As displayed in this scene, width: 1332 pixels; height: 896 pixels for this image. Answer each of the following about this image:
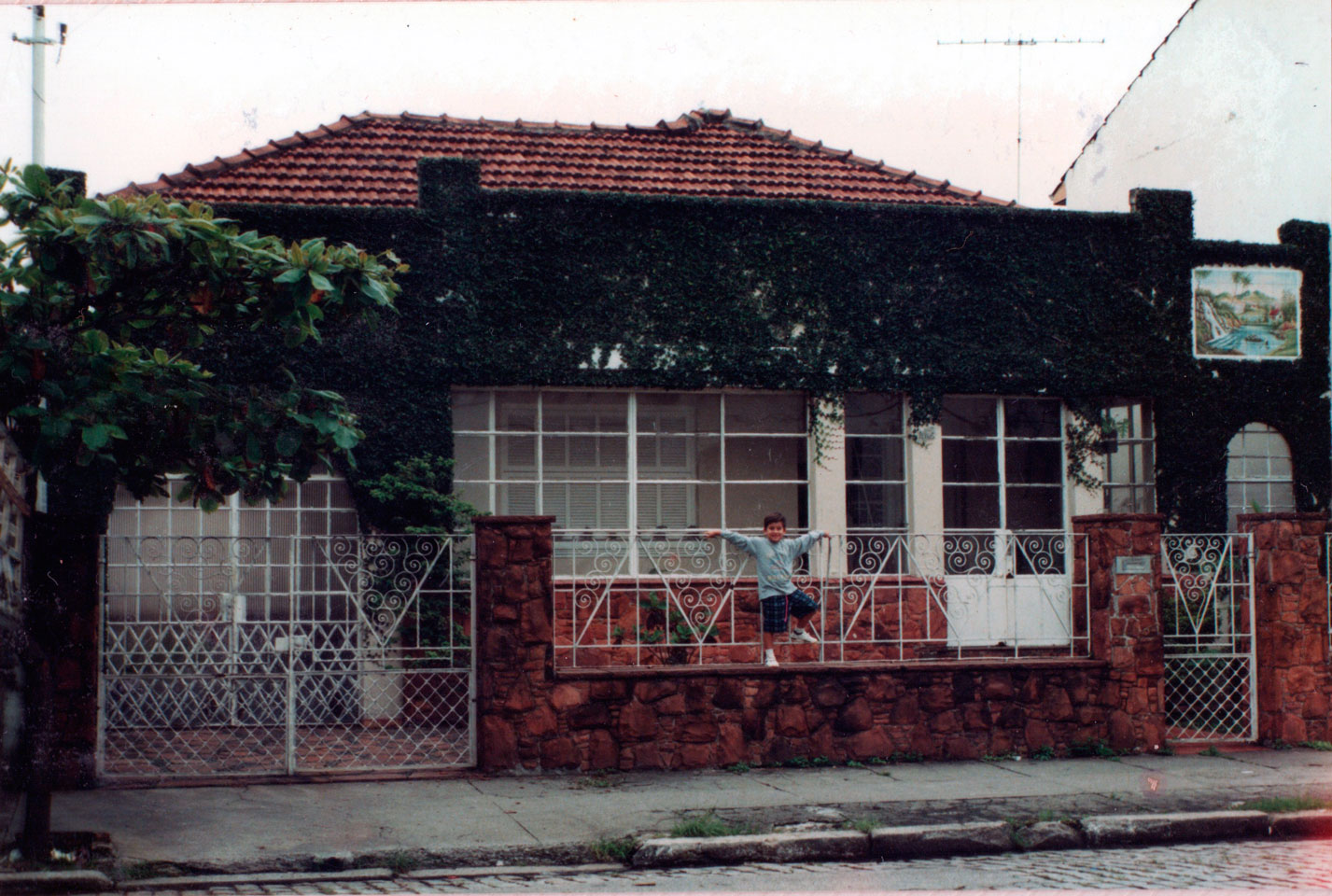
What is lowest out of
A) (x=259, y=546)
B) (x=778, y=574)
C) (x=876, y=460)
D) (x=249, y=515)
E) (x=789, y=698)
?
(x=789, y=698)

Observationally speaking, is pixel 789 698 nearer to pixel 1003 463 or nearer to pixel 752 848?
pixel 752 848

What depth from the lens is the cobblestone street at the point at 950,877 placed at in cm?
607

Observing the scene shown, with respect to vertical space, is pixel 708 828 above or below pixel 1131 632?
below

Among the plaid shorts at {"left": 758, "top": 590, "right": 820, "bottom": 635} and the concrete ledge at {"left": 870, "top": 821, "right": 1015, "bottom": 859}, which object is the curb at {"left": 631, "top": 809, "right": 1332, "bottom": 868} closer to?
the concrete ledge at {"left": 870, "top": 821, "right": 1015, "bottom": 859}

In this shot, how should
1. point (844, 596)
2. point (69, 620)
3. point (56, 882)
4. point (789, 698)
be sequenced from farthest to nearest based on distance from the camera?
1. point (844, 596)
2. point (789, 698)
3. point (69, 620)
4. point (56, 882)

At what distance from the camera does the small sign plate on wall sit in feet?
33.4

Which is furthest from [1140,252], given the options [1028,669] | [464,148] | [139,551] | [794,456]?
[139,551]

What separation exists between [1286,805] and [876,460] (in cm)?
585

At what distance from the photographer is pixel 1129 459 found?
1395cm

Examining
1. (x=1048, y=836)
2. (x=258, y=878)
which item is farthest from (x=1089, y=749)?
(x=258, y=878)

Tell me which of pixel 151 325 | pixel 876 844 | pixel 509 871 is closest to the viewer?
pixel 509 871

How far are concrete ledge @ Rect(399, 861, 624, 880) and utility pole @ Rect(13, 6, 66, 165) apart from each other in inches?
352

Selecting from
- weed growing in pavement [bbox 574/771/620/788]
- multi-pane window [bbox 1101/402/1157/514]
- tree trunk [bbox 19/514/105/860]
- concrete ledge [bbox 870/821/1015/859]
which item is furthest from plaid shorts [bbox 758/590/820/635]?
multi-pane window [bbox 1101/402/1157/514]

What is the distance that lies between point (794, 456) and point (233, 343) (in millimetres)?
5373
